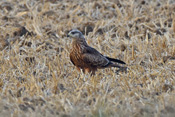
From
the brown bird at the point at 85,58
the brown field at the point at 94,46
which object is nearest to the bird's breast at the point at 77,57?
the brown bird at the point at 85,58

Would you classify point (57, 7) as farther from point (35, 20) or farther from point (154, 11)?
point (154, 11)

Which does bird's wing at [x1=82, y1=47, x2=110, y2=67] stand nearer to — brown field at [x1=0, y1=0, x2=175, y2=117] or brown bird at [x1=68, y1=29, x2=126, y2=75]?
brown bird at [x1=68, y1=29, x2=126, y2=75]

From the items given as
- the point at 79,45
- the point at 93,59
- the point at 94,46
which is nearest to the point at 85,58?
the point at 93,59

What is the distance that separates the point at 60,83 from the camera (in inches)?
274

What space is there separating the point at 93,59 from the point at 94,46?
6.06ft

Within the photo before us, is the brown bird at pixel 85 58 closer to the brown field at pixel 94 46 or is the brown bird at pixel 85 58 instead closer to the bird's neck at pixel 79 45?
the bird's neck at pixel 79 45

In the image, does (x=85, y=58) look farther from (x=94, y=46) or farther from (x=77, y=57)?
(x=94, y=46)

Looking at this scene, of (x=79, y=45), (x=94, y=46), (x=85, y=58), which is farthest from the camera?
(x=94, y=46)

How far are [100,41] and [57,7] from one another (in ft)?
8.76

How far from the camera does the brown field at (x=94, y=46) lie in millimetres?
5918

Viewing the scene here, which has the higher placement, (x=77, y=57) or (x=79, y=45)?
(x=79, y=45)

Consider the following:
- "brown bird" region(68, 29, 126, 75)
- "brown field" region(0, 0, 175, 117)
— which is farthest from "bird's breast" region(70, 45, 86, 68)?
"brown field" region(0, 0, 175, 117)

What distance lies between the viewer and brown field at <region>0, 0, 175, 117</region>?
5918mm

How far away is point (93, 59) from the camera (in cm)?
783
